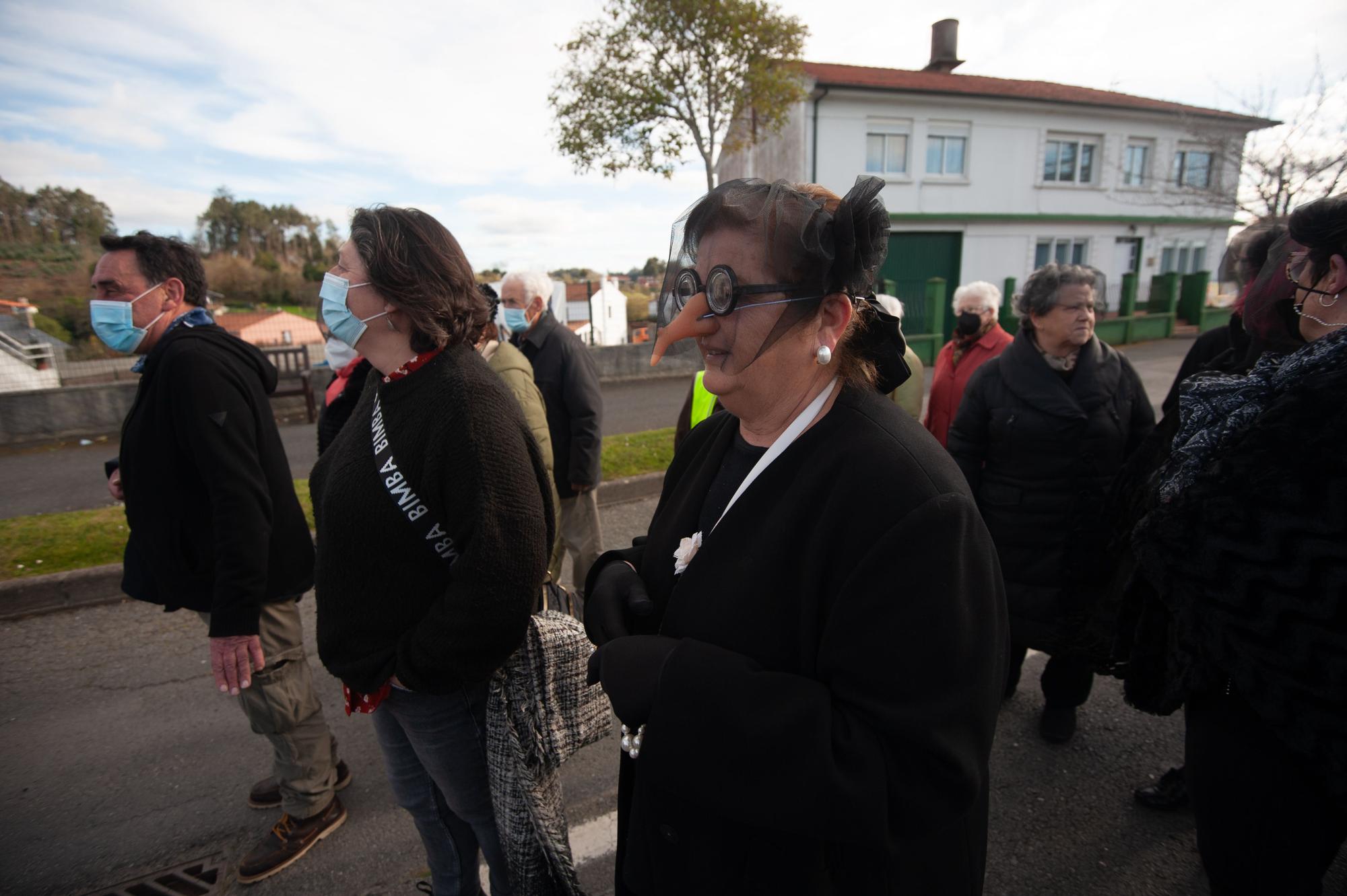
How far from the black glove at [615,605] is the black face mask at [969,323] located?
3.47 m

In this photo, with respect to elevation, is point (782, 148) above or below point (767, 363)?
above

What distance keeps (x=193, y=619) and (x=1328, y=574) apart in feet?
18.0

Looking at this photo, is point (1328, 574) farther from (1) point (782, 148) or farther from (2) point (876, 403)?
(1) point (782, 148)

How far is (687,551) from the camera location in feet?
4.41

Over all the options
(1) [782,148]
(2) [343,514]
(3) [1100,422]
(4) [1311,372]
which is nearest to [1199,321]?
(1) [782,148]

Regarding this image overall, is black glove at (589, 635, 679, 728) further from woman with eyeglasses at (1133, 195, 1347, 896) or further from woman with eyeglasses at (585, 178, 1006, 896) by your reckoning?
woman with eyeglasses at (1133, 195, 1347, 896)

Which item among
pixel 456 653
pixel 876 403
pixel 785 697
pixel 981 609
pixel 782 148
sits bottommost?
pixel 456 653

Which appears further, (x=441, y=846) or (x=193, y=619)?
(x=193, y=619)

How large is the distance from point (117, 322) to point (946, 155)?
23.3m

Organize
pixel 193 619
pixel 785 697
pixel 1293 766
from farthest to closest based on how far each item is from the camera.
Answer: pixel 193 619 → pixel 1293 766 → pixel 785 697

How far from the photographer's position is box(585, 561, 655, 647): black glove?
137 centimetres

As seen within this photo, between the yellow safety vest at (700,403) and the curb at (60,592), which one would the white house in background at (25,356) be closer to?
the curb at (60,592)

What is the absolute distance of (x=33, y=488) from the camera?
7395 mm

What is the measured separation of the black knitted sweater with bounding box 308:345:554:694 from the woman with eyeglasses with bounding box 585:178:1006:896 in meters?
0.33
